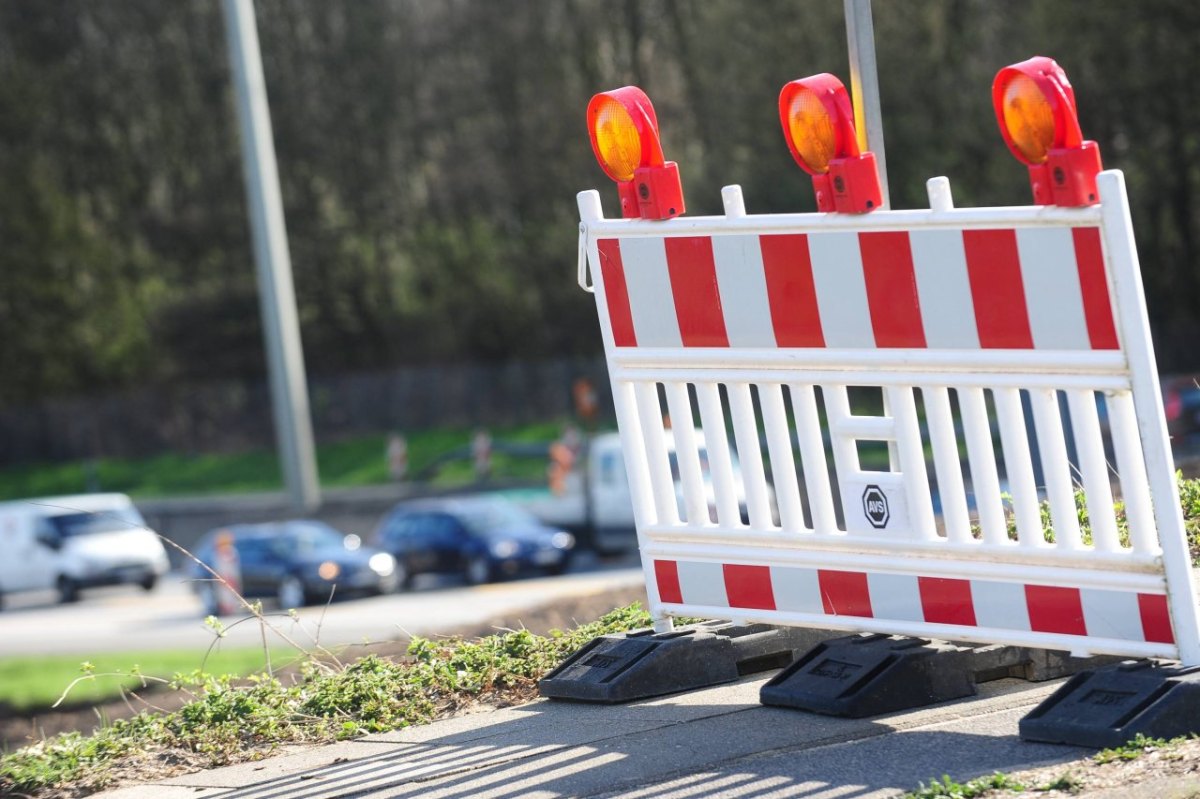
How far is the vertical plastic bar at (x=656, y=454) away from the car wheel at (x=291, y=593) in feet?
66.0

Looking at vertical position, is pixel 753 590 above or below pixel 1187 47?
below

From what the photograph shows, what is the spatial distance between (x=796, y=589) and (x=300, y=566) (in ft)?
67.8

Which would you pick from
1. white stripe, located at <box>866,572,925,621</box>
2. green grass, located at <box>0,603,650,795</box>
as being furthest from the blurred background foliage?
white stripe, located at <box>866,572,925,621</box>

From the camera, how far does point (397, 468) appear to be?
4272cm

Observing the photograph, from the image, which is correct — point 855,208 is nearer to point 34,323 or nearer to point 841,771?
point 841,771

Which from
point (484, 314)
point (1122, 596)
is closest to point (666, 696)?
point (1122, 596)

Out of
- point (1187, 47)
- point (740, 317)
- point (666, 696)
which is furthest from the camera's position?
point (1187, 47)

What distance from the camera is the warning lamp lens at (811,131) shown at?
4.32m

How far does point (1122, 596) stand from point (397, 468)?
128ft

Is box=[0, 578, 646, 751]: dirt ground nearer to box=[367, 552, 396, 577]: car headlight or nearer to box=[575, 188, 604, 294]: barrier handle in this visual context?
box=[575, 188, 604, 294]: barrier handle

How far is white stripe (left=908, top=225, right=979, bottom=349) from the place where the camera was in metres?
4.20

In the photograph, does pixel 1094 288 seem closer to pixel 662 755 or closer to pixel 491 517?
pixel 662 755

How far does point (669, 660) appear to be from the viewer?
5.14 metres

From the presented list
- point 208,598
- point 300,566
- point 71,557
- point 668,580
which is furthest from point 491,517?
point 668,580
